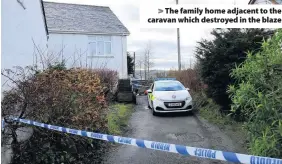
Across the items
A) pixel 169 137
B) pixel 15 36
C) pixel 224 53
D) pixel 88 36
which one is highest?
pixel 88 36

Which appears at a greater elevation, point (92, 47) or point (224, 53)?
point (92, 47)

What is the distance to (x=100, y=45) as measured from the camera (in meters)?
23.7

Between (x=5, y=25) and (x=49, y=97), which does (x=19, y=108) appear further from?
(x=5, y=25)

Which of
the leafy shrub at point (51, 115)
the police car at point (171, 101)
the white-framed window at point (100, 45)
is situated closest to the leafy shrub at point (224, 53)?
the police car at point (171, 101)

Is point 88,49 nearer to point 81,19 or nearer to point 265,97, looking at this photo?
point 81,19

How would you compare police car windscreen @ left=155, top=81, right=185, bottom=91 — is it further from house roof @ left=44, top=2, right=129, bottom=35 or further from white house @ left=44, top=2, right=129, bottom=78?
house roof @ left=44, top=2, right=129, bottom=35

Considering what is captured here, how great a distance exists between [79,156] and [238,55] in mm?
6175

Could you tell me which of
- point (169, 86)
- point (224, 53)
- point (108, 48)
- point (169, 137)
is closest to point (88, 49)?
point (108, 48)

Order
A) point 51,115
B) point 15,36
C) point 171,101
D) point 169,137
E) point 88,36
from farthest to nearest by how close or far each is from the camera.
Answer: point 88,36 < point 171,101 < point 169,137 < point 15,36 < point 51,115

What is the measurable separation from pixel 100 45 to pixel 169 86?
12.2 meters

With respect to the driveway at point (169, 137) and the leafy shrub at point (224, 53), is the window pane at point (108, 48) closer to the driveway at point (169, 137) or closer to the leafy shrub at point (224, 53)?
the driveway at point (169, 137)

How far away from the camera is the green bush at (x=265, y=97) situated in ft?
10.7

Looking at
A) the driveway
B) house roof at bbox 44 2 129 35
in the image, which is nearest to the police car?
the driveway

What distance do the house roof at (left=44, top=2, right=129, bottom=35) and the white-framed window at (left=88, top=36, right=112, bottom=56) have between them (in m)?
0.53
